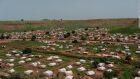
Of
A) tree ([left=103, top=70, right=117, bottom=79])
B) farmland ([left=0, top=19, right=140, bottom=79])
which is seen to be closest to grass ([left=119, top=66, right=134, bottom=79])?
farmland ([left=0, top=19, right=140, bottom=79])

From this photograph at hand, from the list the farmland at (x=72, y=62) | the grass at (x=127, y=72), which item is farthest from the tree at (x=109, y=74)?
the grass at (x=127, y=72)

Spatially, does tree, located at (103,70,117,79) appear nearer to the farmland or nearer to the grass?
the farmland

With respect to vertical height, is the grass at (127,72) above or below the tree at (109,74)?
below

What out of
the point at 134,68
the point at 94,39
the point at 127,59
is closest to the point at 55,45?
the point at 94,39

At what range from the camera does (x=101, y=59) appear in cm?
2305

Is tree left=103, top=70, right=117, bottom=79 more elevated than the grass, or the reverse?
tree left=103, top=70, right=117, bottom=79

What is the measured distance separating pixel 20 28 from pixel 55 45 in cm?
3087

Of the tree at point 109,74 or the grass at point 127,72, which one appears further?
the grass at point 127,72

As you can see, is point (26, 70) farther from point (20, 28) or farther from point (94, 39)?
point (20, 28)

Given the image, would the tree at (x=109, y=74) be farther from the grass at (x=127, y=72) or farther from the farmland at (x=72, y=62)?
the grass at (x=127, y=72)

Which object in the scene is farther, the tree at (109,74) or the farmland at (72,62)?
the farmland at (72,62)

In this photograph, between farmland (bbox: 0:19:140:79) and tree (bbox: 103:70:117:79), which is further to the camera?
farmland (bbox: 0:19:140:79)

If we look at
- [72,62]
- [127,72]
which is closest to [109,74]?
[127,72]

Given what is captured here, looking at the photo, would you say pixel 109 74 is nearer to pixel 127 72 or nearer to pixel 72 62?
pixel 127 72
